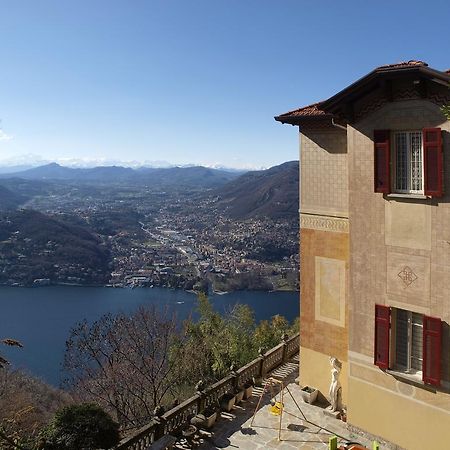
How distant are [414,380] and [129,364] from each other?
17.4 meters

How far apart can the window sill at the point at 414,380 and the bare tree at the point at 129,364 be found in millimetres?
14631

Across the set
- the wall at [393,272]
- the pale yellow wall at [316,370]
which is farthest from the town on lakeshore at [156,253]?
the wall at [393,272]

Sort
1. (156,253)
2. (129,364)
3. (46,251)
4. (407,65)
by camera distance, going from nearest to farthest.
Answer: (407,65) → (129,364) → (46,251) → (156,253)

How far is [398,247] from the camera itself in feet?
35.8

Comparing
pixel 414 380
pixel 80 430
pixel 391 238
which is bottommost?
pixel 80 430

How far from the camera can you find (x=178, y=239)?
16412cm

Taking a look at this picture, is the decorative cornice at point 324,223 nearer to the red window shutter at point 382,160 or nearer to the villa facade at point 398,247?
the villa facade at point 398,247

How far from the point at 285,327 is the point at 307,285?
23064 mm

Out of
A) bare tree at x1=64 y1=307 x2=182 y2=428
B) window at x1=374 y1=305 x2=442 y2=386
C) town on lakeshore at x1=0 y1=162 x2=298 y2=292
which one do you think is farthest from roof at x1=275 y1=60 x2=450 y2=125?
town on lakeshore at x1=0 y1=162 x2=298 y2=292

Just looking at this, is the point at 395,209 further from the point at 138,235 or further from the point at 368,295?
the point at 138,235

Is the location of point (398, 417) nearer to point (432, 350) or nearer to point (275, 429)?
point (432, 350)

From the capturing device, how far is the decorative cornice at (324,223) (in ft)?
44.2

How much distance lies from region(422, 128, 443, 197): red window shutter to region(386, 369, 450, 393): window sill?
14.1 feet

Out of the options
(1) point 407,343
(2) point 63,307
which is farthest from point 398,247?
(2) point 63,307
